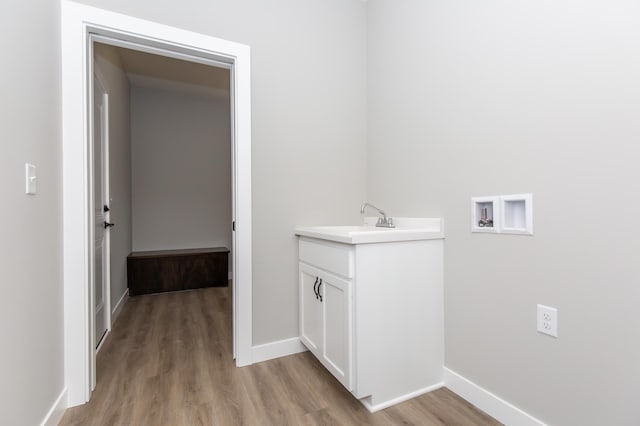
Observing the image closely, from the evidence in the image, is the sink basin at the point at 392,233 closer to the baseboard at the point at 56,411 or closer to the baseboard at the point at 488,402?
the baseboard at the point at 488,402

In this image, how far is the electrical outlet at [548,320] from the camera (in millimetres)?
1218

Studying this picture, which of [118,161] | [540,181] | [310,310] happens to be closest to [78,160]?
[310,310]

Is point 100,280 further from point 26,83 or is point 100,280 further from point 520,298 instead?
point 520,298

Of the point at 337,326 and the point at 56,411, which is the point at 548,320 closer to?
the point at 337,326

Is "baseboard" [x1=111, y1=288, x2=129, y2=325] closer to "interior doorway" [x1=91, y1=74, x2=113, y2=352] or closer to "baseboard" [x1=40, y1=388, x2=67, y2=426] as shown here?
"interior doorway" [x1=91, y1=74, x2=113, y2=352]

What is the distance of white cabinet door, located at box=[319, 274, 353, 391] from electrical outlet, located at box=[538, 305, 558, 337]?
0.80 m

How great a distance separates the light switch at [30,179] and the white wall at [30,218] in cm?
3

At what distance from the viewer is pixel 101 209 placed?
2.39 m


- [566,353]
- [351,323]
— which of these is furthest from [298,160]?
[566,353]

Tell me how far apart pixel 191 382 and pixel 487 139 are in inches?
80.9

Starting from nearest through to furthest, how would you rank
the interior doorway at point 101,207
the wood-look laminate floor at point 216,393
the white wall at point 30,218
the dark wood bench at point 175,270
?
the white wall at point 30,218, the wood-look laminate floor at point 216,393, the interior doorway at point 101,207, the dark wood bench at point 175,270

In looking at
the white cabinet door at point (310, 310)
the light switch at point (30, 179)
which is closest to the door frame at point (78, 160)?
the light switch at point (30, 179)

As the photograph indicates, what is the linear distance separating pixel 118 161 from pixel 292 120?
2.11 metres

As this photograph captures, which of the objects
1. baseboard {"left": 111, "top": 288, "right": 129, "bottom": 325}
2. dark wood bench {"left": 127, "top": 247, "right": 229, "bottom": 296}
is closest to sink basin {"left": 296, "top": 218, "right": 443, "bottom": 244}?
baseboard {"left": 111, "top": 288, "right": 129, "bottom": 325}
